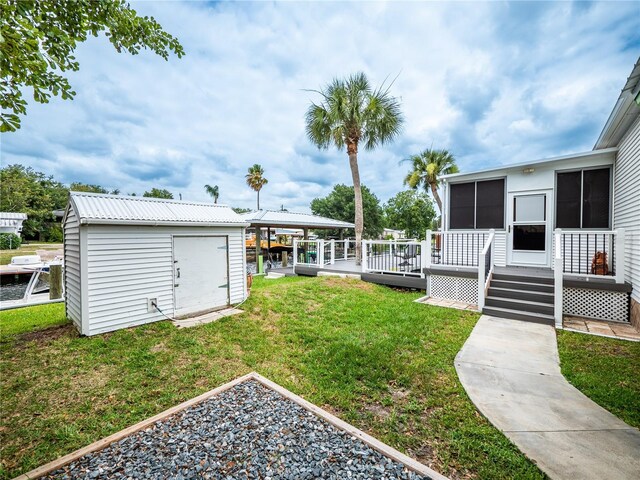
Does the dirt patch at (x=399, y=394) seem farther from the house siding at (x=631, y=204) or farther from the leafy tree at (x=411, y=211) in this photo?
the leafy tree at (x=411, y=211)

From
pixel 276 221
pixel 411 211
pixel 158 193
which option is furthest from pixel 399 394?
pixel 158 193

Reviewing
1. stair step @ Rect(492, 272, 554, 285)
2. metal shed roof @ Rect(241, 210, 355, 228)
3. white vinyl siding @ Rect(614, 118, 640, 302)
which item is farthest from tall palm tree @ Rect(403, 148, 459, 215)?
stair step @ Rect(492, 272, 554, 285)

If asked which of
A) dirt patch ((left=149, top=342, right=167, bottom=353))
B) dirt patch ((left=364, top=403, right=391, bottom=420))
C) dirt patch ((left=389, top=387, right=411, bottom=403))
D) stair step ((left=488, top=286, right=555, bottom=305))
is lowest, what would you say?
dirt patch ((left=149, top=342, right=167, bottom=353))

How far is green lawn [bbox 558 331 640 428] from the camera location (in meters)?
2.97

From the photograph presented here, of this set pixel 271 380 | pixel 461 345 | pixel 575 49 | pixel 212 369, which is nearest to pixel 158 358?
pixel 212 369

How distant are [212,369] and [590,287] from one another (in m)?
7.91

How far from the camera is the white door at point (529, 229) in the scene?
810 centimetres

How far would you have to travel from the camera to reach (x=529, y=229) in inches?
329

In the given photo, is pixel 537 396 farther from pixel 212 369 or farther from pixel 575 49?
pixel 575 49

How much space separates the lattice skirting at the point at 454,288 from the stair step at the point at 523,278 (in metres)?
0.72

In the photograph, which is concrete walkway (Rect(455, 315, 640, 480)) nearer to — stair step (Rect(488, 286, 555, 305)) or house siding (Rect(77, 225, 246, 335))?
stair step (Rect(488, 286, 555, 305))

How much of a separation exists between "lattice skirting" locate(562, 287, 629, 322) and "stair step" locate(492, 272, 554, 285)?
0.37 metres

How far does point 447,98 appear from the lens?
13.1m

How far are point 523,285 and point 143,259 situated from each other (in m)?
9.14
